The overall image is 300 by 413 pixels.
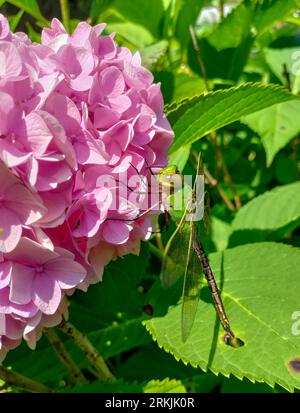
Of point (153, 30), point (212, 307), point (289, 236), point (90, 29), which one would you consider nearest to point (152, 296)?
point (212, 307)

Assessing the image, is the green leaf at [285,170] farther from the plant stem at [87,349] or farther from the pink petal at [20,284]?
the pink petal at [20,284]

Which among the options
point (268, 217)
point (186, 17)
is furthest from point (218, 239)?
point (186, 17)

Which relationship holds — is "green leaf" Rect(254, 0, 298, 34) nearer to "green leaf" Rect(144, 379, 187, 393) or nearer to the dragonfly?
the dragonfly

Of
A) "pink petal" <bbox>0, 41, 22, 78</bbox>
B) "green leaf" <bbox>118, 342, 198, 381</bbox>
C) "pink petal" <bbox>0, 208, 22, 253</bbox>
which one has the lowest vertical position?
"green leaf" <bbox>118, 342, 198, 381</bbox>

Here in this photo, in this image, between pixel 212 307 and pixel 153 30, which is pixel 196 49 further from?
pixel 212 307

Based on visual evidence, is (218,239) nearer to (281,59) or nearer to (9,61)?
(281,59)

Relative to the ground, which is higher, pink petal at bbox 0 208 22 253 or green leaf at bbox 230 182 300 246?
pink petal at bbox 0 208 22 253

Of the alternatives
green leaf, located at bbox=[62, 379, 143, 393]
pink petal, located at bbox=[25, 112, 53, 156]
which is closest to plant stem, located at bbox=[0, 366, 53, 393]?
green leaf, located at bbox=[62, 379, 143, 393]

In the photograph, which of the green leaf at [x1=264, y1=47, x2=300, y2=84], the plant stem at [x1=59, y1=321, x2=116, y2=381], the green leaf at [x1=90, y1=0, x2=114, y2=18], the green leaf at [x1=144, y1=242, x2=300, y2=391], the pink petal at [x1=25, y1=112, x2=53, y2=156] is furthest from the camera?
the green leaf at [x1=264, y1=47, x2=300, y2=84]
